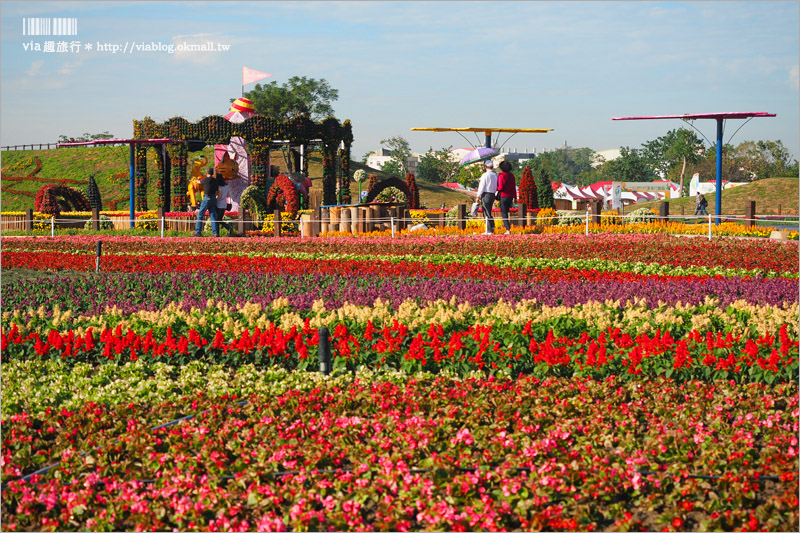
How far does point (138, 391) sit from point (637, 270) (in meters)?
9.61

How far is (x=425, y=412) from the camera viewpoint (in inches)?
261

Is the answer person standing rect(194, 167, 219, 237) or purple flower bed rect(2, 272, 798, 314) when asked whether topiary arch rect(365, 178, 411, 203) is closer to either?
person standing rect(194, 167, 219, 237)

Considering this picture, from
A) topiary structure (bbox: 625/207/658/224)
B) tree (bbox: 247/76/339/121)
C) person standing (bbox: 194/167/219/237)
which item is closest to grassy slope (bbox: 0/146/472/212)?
tree (bbox: 247/76/339/121)

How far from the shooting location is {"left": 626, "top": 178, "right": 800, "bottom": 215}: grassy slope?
55656 mm

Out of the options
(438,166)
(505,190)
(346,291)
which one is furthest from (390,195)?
(438,166)

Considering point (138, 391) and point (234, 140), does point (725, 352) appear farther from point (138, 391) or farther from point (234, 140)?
point (234, 140)

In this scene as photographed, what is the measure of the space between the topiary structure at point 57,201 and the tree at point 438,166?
191 feet

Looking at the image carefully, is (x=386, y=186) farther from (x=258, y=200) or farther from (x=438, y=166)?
(x=438, y=166)

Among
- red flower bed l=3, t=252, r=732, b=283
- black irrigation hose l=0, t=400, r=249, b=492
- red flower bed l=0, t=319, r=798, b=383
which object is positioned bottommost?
black irrigation hose l=0, t=400, r=249, b=492

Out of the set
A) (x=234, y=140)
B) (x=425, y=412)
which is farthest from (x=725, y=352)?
(x=234, y=140)

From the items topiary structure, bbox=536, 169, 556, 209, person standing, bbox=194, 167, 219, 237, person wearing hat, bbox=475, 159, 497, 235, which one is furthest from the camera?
topiary structure, bbox=536, 169, 556, 209

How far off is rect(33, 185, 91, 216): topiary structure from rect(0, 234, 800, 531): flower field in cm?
2616

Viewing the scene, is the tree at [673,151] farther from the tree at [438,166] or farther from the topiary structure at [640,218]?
the topiary structure at [640,218]

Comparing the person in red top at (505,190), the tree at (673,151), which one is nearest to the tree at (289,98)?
the tree at (673,151)
